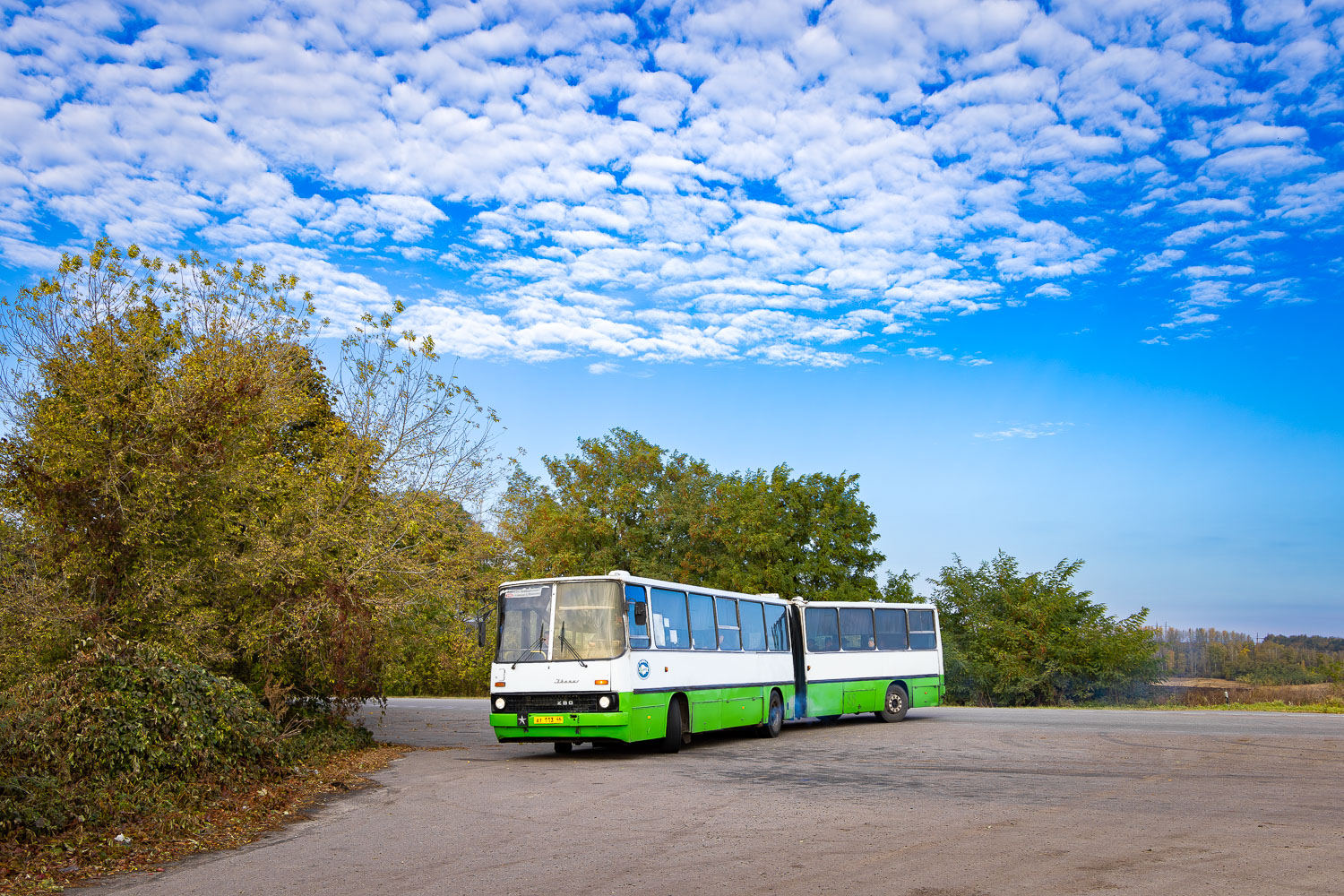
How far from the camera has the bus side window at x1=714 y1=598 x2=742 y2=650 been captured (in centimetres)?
1948

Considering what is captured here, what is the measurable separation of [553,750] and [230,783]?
Answer: 7.66 meters

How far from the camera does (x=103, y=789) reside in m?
9.89

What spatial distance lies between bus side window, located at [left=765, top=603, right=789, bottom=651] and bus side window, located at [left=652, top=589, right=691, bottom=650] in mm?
3823

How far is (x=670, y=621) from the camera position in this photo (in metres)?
A: 17.7

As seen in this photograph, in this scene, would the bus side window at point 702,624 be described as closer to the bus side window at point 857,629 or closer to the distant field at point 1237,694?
the bus side window at point 857,629

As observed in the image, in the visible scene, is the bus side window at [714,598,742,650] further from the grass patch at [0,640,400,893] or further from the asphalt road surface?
the grass patch at [0,640,400,893]

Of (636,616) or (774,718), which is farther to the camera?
(774,718)

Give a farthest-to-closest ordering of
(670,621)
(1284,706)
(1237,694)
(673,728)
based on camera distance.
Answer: (1237,694) → (1284,706) → (670,621) → (673,728)

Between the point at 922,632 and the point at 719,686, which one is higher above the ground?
the point at 922,632

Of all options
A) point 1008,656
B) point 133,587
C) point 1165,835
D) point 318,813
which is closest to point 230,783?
point 318,813

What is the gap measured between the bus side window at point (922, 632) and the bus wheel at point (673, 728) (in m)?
9.76

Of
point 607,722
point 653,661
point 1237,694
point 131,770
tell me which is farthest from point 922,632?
point 1237,694

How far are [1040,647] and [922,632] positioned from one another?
67.7 feet

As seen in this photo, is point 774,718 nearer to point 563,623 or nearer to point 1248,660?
point 563,623
